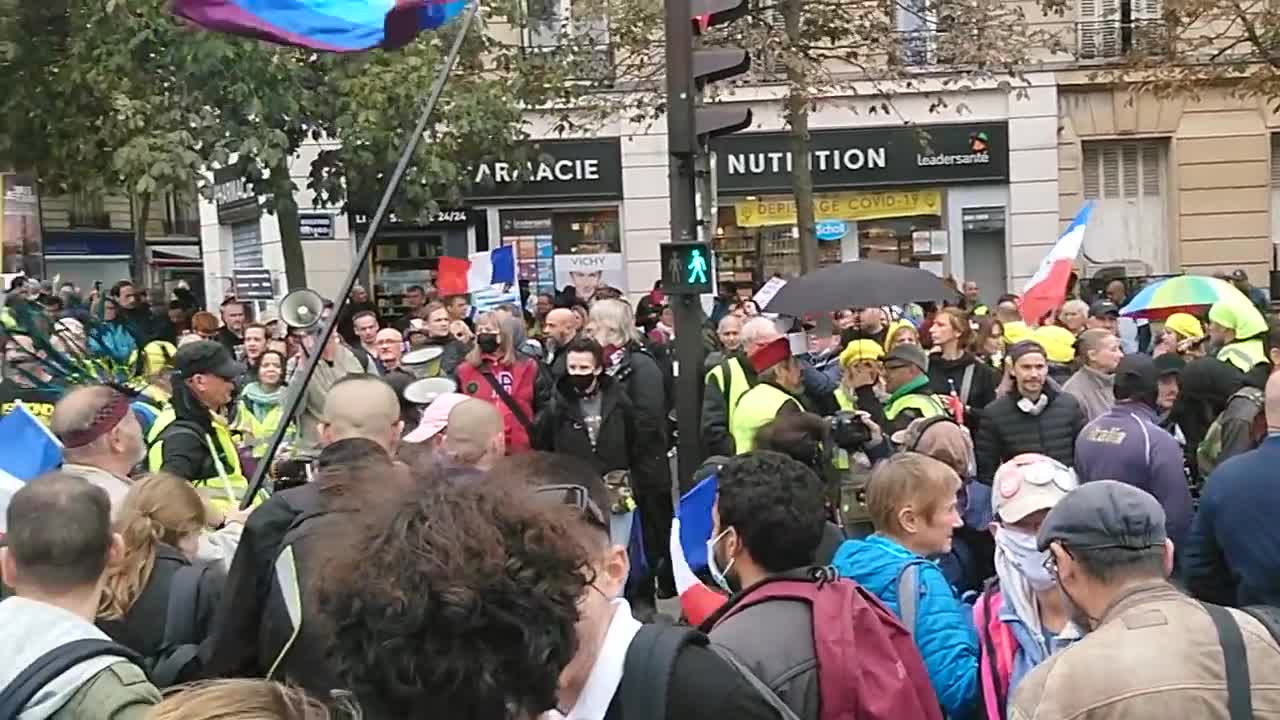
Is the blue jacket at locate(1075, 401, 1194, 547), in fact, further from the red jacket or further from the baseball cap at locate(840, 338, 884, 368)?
the red jacket

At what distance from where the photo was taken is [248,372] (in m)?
9.07

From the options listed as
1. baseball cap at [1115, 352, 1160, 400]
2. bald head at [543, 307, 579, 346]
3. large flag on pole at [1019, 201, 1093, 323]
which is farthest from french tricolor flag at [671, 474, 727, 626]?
large flag on pole at [1019, 201, 1093, 323]

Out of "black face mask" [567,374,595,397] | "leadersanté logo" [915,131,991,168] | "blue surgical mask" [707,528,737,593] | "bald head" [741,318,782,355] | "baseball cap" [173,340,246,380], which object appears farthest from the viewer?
"leadersanté logo" [915,131,991,168]

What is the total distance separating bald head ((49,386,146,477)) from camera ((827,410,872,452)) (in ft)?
11.0

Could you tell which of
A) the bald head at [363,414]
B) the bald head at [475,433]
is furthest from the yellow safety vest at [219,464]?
the bald head at [363,414]

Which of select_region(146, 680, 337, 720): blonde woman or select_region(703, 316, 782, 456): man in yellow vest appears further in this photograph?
select_region(703, 316, 782, 456): man in yellow vest

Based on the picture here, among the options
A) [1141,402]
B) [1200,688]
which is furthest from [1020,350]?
[1200,688]

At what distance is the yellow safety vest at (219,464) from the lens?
230 inches

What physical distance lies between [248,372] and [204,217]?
62.2 feet

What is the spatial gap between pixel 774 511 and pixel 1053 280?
807 centimetres

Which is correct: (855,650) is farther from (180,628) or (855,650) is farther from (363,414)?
(180,628)

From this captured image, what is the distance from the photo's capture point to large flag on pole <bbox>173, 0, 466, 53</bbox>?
709 cm

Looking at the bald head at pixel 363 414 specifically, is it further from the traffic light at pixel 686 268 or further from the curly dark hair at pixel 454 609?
the traffic light at pixel 686 268

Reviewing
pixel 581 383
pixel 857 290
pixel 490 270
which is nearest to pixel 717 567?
pixel 581 383
